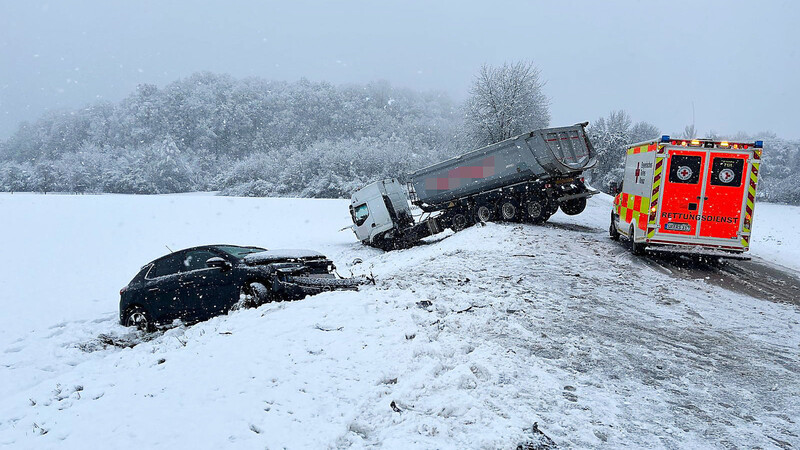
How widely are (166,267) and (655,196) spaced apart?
11.0 m

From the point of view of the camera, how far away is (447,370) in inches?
166

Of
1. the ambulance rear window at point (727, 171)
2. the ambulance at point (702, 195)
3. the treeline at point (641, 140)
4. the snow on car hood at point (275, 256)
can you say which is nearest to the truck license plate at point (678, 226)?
the ambulance at point (702, 195)

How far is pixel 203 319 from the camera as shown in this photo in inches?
312

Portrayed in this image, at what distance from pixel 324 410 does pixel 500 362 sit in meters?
1.89

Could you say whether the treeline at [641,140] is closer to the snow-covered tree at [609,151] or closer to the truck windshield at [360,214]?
the snow-covered tree at [609,151]

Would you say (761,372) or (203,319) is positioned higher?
(761,372)

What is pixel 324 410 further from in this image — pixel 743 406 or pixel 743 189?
pixel 743 189

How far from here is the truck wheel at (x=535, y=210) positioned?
16.0 m

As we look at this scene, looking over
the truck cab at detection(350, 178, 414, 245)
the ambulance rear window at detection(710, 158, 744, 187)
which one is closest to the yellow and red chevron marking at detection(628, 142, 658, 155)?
the ambulance rear window at detection(710, 158, 744, 187)

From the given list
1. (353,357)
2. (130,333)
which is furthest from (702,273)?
(130,333)

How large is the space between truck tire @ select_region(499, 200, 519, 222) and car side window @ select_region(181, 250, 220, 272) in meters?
11.3

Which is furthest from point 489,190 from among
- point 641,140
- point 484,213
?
point 641,140

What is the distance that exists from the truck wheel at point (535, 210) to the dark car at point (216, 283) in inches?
383

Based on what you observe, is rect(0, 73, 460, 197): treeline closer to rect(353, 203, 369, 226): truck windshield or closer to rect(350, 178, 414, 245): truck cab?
rect(353, 203, 369, 226): truck windshield
